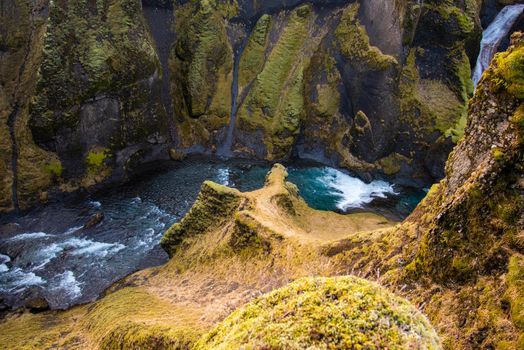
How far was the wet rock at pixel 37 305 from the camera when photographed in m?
27.2

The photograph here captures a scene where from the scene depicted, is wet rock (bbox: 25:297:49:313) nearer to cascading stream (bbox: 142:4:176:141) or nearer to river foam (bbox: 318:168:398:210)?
river foam (bbox: 318:168:398:210)

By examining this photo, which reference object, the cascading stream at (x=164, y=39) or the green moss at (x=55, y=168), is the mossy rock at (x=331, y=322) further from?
the cascading stream at (x=164, y=39)

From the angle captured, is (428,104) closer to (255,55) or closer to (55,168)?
(255,55)

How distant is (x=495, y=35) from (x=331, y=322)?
58.4 m

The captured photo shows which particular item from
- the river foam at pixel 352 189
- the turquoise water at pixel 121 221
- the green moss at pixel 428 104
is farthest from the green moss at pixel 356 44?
the turquoise water at pixel 121 221

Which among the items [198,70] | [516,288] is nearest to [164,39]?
[198,70]

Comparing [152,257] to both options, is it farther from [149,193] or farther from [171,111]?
[171,111]

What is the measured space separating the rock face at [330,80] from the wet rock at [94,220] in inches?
737

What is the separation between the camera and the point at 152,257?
32.8 meters

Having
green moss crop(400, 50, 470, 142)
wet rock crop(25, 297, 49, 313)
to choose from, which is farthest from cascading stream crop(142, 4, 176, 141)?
green moss crop(400, 50, 470, 142)

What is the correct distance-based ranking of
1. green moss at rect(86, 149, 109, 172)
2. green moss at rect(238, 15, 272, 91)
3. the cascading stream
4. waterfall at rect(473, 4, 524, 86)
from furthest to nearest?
1. green moss at rect(238, 15, 272, 91)
2. the cascading stream
3. waterfall at rect(473, 4, 524, 86)
4. green moss at rect(86, 149, 109, 172)

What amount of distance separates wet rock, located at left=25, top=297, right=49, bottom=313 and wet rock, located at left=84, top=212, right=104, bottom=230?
Answer: 32.8 feet

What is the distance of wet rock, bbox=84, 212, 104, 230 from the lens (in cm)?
3703

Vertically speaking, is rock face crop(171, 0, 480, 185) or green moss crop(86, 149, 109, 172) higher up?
rock face crop(171, 0, 480, 185)
